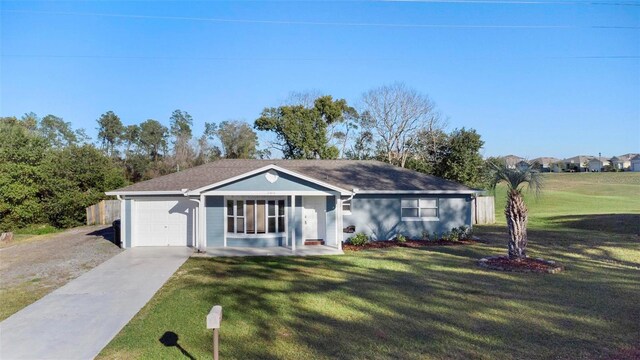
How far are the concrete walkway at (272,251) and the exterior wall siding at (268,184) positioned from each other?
7.71 ft

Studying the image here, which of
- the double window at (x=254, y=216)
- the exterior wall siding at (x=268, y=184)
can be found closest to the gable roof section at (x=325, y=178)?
the exterior wall siding at (x=268, y=184)

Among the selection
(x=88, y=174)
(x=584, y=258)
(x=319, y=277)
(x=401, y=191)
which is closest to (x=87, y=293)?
→ (x=319, y=277)

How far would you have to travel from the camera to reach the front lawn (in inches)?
259

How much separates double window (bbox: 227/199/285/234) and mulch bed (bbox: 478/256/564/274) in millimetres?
7861

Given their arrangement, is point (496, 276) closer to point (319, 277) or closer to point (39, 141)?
point (319, 277)

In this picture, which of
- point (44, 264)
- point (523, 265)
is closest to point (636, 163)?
point (523, 265)

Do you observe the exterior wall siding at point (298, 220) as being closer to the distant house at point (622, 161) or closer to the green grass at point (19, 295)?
the green grass at point (19, 295)

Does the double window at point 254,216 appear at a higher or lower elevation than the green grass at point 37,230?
higher

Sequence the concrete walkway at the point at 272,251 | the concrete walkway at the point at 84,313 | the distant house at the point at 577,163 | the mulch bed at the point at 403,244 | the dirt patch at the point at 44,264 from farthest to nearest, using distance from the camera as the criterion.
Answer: the distant house at the point at 577,163 < the mulch bed at the point at 403,244 < the concrete walkway at the point at 272,251 < the dirt patch at the point at 44,264 < the concrete walkway at the point at 84,313

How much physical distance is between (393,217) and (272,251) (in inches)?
231

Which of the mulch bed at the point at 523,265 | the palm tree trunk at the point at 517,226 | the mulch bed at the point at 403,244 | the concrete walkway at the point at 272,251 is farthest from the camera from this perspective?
the mulch bed at the point at 403,244

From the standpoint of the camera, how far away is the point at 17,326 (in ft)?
25.7

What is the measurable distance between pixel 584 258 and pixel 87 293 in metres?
15.2

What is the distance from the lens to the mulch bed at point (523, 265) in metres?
12.1
